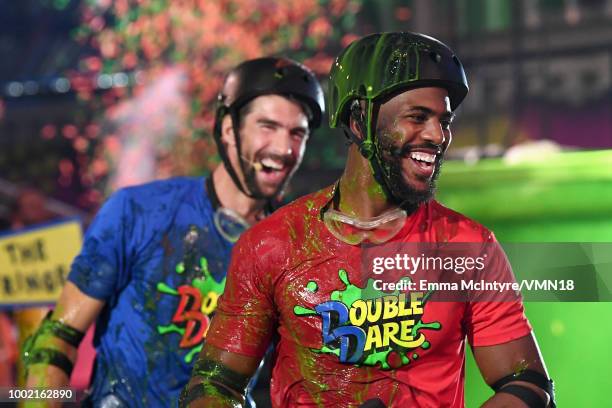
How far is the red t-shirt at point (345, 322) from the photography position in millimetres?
2684

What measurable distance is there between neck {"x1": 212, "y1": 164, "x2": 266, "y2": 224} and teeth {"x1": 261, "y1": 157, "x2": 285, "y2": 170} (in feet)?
0.53

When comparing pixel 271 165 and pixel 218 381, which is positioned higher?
pixel 271 165

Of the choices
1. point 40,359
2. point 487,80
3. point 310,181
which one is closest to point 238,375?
point 40,359

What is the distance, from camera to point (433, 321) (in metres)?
2.70

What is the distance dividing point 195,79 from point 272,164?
441cm

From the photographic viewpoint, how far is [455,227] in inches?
110

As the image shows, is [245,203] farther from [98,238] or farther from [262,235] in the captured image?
[262,235]

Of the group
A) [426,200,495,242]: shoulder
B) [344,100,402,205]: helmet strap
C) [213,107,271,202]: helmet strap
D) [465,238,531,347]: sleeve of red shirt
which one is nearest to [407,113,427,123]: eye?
[344,100,402,205]: helmet strap

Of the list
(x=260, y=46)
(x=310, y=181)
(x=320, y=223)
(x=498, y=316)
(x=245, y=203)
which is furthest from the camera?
(x=260, y=46)

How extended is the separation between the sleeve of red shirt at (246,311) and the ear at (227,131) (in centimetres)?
143

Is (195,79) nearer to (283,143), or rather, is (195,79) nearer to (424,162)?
(283,143)

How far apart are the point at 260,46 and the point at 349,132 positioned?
5.40 meters

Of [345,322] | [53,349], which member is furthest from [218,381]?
[53,349]

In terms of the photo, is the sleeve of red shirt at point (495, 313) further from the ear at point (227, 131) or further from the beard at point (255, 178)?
the ear at point (227, 131)
